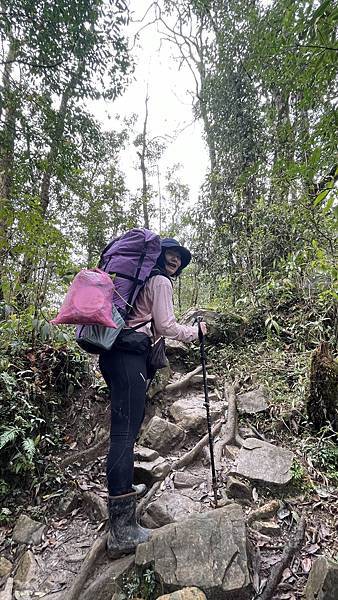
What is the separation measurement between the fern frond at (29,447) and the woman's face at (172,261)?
198 cm

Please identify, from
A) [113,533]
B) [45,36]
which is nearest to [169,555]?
[113,533]

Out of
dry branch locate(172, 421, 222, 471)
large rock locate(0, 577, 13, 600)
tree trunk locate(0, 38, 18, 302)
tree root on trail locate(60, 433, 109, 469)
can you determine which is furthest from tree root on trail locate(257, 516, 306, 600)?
tree trunk locate(0, 38, 18, 302)

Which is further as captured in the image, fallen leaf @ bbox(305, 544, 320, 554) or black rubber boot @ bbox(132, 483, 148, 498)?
black rubber boot @ bbox(132, 483, 148, 498)

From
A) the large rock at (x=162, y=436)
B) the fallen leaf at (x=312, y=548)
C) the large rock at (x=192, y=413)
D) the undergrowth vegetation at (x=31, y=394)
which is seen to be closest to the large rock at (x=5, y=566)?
the undergrowth vegetation at (x=31, y=394)

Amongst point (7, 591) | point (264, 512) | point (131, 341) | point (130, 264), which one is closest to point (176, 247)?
point (130, 264)

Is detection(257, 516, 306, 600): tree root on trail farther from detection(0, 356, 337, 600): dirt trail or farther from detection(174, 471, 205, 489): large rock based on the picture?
detection(174, 471, 205, 489): large rock

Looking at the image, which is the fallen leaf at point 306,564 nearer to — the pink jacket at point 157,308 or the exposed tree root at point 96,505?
the exposed tree root at point 96,505

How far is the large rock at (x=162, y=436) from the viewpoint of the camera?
3.61m

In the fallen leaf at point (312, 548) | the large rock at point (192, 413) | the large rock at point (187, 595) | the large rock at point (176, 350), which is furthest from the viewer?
the large rock at point (176, 350)

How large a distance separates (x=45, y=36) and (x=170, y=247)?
4110 mm

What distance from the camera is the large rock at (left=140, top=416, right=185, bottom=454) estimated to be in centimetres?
361

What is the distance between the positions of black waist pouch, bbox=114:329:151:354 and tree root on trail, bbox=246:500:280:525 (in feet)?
4.96

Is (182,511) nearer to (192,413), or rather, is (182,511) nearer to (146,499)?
(146,499)

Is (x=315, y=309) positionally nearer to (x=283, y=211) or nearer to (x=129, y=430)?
(x=283, y=211)
